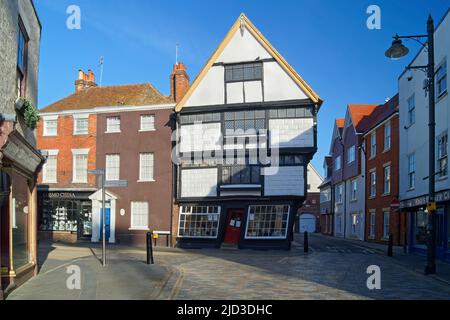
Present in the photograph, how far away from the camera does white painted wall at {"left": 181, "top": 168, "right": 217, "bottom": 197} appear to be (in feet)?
76.4

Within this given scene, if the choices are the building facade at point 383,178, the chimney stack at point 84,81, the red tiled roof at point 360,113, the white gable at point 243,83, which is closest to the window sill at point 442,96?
the white gable at point 243,83

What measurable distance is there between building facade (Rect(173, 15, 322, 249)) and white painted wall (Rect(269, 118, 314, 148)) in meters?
0.05

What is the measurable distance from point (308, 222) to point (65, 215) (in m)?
33.3

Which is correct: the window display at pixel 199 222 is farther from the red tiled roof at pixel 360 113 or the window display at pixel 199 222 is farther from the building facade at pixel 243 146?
the red tiled roof at pixel 360 113

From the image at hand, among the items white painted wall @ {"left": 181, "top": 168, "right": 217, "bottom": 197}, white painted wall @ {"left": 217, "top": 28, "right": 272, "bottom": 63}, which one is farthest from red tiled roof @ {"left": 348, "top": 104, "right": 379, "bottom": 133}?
white painted wall @ {"left": 181, "top": 168, "right": 217, "bottom": 197}

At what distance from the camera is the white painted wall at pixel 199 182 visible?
23297 millimetres

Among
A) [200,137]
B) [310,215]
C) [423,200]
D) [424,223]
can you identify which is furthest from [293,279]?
[310,215]

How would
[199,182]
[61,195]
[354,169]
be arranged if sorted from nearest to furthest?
[199,182], [61,195], [354,169]

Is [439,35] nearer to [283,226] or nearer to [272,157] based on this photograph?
[272,157]

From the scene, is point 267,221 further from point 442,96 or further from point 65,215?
point 65,215

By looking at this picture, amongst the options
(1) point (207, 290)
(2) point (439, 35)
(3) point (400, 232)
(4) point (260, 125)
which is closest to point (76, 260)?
(1) point (207, 290)

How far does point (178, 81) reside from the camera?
84.8 ft

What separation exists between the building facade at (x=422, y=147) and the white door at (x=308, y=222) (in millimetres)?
29147

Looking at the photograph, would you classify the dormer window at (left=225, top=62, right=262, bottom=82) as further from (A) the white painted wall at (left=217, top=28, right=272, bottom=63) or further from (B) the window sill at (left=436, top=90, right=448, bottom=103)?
(B) the window sill at (left=436, top=90, right=448, bottom=103)
